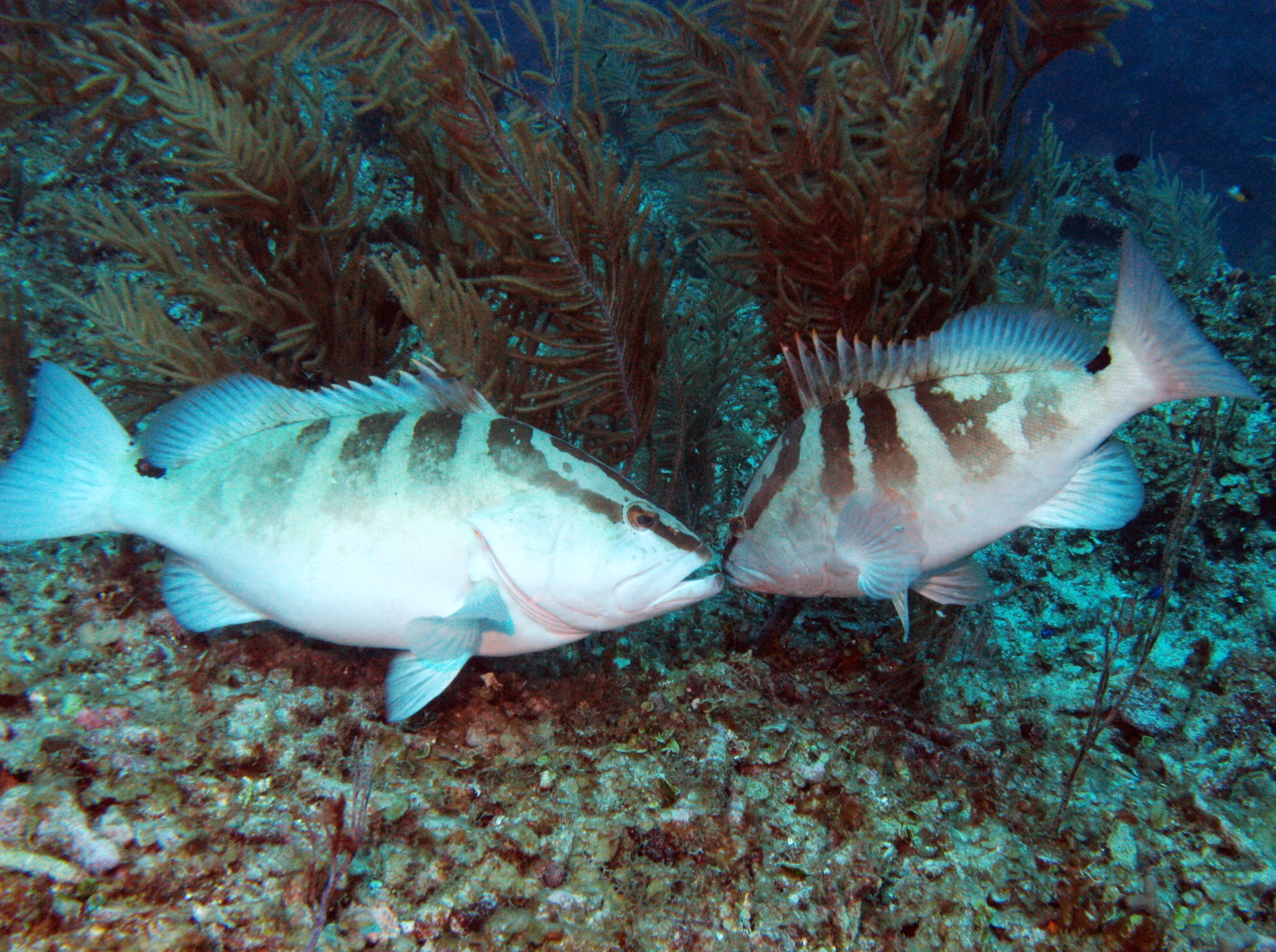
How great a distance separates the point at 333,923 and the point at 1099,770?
2.90m

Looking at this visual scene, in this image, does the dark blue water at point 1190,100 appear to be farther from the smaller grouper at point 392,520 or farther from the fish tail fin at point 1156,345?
the smaller grouper at point 392,520

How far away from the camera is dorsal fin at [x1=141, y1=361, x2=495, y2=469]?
2230mm

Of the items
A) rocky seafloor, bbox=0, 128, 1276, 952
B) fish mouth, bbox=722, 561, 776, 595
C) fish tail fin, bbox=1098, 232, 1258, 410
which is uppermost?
fish tail fin, bbox=1098, 232, 1258, 410

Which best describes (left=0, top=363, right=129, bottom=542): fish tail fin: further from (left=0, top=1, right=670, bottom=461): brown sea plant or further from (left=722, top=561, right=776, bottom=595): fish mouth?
(left=722, top=561, right=776, bottom=595): fish mouth

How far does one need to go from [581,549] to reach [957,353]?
5.56 ft

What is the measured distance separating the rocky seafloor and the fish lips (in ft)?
2.24

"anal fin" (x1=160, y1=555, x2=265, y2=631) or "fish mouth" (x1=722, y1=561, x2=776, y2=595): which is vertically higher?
"fish mouth" (x1=722, y1=561, x2=776, y2=595)

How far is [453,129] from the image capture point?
7.92 feet

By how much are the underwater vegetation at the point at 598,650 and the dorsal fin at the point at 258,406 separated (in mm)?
406

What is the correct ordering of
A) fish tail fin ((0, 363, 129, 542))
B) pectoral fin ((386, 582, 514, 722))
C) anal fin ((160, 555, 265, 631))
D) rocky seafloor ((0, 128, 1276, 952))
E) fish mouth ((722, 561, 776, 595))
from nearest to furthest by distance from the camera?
rocky seafloor ((0, 128, 1276, 952)) → pectoral fin ((386, 582, 514, 722)) → fish tail fin ((0, 363, 129, 542)) → anal fin ((160, 555, 265, 631)) → fish mouth ((722, 561, 776, 595))

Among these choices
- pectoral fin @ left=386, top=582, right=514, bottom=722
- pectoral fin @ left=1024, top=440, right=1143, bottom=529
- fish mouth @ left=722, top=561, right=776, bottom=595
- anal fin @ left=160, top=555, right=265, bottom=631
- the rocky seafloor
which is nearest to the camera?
the rocky seafloor

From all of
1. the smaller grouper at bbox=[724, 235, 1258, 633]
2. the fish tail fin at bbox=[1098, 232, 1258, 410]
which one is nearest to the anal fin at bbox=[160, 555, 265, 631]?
the smaller grouper at bbox=[724, 235, 1258, 633]

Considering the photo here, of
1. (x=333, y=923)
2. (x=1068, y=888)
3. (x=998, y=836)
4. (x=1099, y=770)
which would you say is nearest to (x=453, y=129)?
(x=333, y=923)

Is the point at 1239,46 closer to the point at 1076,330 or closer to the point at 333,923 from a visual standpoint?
the point at 1076,330
